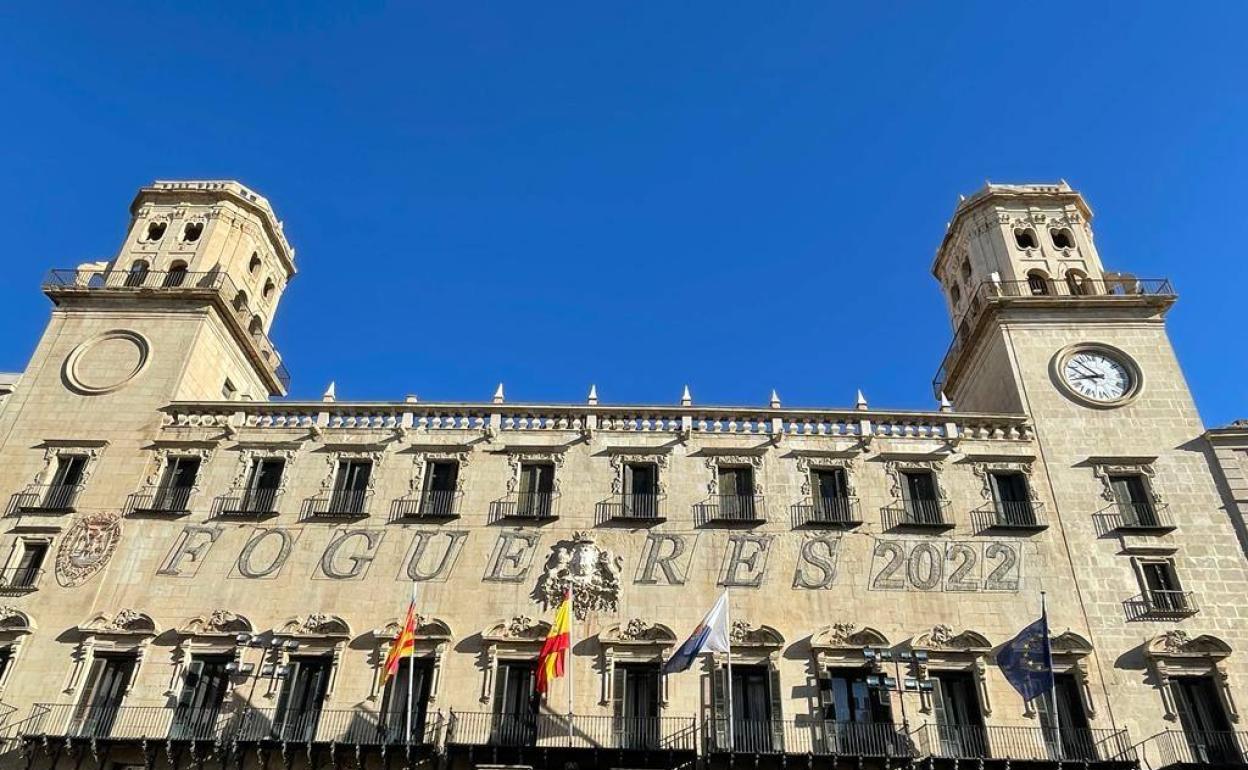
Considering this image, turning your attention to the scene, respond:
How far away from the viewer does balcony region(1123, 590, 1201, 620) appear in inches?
1004

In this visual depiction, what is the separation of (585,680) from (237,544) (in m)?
11.4

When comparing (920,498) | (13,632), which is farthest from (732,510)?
(13,632)

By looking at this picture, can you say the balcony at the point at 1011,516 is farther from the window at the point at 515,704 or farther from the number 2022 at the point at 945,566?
the window at the point at 515,704

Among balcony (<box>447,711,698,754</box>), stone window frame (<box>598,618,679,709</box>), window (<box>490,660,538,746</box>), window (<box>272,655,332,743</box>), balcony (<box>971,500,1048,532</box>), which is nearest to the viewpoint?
balcony (<box>447,711,698,754</box>)

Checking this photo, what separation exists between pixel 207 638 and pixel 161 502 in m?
5.30

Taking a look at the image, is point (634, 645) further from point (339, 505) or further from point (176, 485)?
point (176, 485)

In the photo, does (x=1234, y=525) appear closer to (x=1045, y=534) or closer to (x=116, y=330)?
(x=1045, y=534)

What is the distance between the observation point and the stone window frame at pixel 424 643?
24.7 meters

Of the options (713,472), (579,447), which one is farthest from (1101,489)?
(579,447)

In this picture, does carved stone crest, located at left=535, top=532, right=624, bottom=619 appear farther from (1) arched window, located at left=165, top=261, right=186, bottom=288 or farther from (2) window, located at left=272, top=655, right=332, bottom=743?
(1) arched window, located at left=165, top=261, right=186, bottom=288

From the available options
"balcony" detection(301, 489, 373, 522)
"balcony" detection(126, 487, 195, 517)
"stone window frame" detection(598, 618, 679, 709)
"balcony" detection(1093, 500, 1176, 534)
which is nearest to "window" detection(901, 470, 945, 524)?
"balcony" detection(1093, 500, 1176, 534)

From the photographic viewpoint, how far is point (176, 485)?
95.0 ft

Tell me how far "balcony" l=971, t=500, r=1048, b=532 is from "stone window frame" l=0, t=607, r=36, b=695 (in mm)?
27632

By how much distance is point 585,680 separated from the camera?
24766 mm
